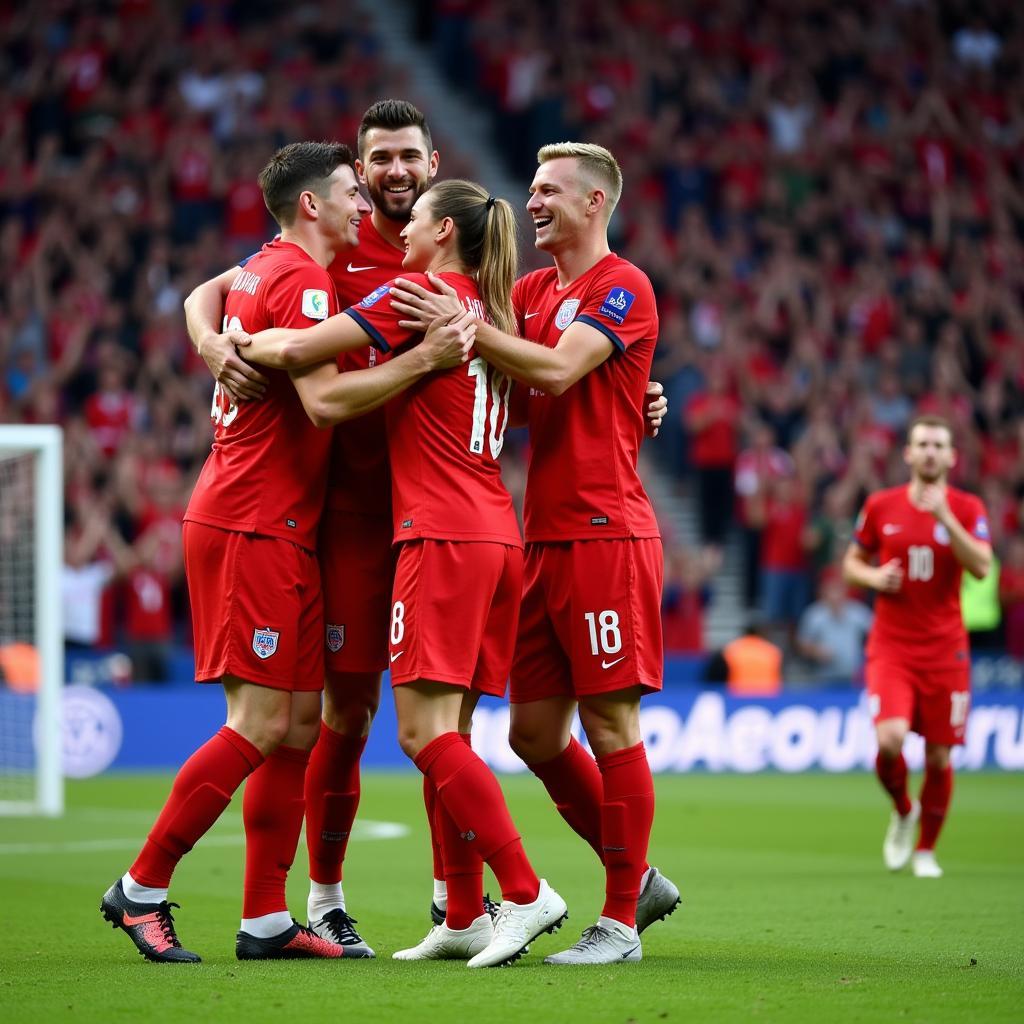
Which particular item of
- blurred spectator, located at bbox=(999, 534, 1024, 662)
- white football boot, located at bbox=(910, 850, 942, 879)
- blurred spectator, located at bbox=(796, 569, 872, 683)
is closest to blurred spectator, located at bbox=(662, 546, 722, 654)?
blurred spectator, located at bbox=(796, 569, 872, 683)

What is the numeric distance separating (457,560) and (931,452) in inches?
207

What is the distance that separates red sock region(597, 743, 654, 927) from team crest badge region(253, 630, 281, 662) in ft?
3.91

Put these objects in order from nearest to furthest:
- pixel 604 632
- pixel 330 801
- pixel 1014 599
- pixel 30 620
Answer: pixel 604 632 < pixel 330 801 < pixel 30 620 < pixel 1014 599

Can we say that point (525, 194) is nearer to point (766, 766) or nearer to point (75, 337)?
point (75, 337)

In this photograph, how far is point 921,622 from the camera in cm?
1052

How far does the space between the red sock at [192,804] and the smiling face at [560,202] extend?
206 cm

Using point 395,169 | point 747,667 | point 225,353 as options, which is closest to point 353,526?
point 225,353

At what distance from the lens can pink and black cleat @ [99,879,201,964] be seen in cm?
596

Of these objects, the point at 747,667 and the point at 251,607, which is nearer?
the point at 251,607

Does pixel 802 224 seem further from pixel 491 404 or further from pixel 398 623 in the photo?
pixel 398 623

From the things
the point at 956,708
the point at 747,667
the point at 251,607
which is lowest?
the point at 747,667

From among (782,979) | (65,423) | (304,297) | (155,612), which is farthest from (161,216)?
(782,979)

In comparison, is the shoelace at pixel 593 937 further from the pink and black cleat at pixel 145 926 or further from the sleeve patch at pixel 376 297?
the sleeve patch at pixel 376 297

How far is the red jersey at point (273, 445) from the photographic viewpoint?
20.2 feet
